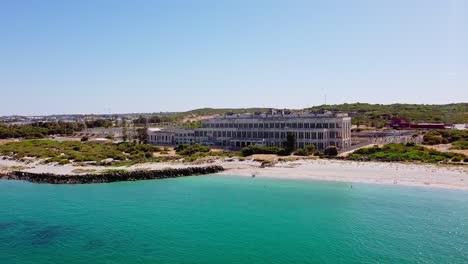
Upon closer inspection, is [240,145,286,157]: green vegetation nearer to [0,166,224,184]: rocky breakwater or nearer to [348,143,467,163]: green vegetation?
[348,143,467,163]: green vegetation

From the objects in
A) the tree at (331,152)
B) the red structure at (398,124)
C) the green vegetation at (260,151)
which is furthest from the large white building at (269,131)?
the red structure at (398,124)

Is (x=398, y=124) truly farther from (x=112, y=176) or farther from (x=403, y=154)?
(x=112, y=176)

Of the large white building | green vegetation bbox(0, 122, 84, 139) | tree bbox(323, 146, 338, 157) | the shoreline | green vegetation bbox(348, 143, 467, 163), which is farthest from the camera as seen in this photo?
green vegetation bbox(0, 122, 84, 139)

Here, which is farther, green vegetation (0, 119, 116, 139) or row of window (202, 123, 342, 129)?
green vegetation (0, 119, 116, 139)

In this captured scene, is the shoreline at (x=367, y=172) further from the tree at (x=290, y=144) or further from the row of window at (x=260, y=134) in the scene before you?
the row of window at (x=260, y=134)

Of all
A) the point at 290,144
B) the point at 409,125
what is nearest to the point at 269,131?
the point at 290,144

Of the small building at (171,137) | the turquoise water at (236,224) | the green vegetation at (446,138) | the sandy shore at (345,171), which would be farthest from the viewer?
the small building at (171,137)

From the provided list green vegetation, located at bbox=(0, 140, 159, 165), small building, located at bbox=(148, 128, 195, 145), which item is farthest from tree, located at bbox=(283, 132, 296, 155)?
small building, located at bbox=(148, 128, 195, 145)
